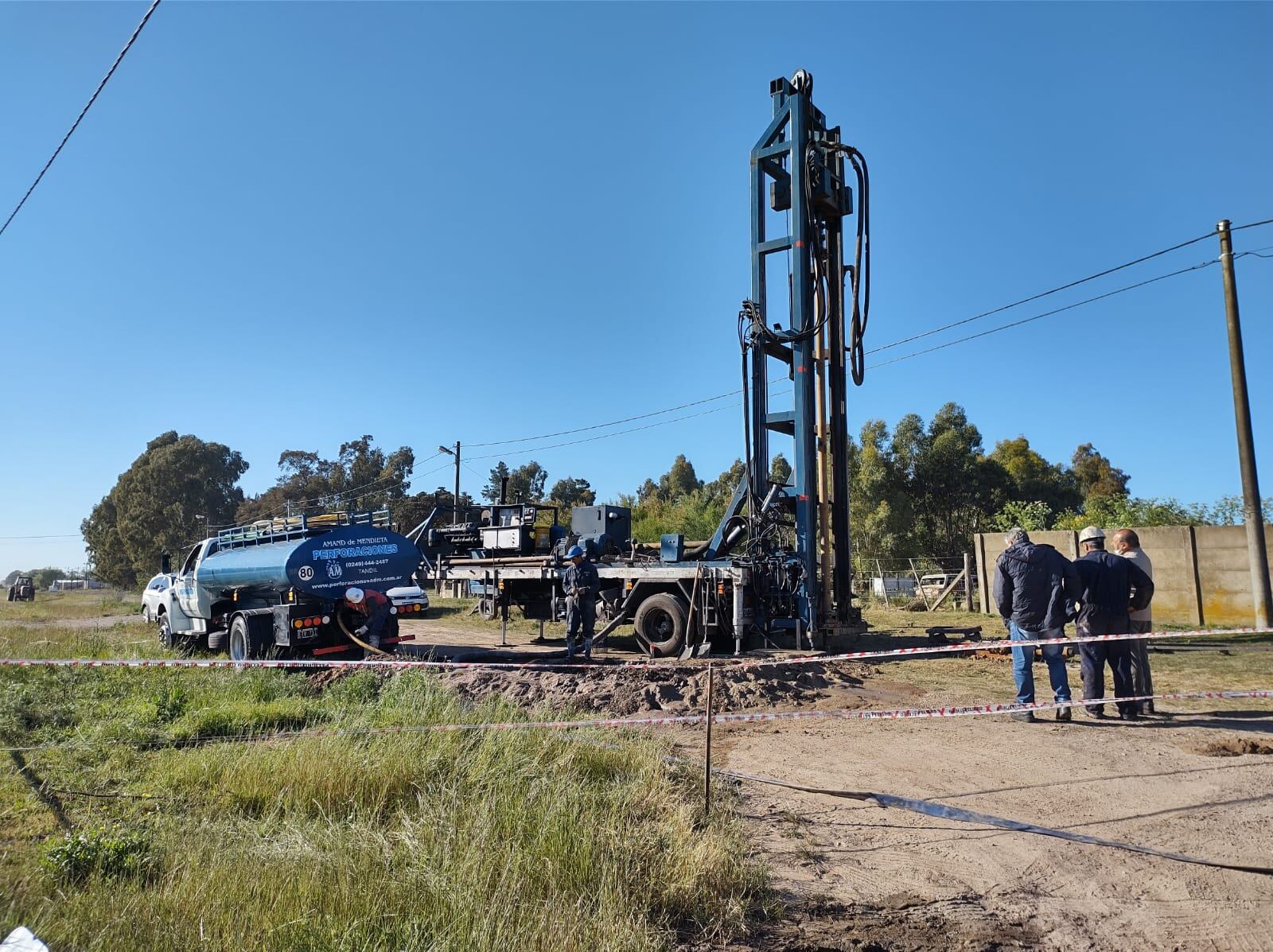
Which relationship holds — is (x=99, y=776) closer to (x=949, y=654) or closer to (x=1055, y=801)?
(x=1055, y=801)

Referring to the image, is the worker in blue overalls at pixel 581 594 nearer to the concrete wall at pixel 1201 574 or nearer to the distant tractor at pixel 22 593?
the concrete wall at pixel 1201 574

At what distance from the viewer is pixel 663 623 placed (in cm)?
1364

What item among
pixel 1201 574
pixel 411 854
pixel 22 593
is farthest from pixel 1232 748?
pixel 22 593

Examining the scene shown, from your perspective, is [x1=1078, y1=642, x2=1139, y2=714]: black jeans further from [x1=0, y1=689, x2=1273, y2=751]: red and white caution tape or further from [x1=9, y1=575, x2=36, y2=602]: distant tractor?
[x1=9, y1=575, x2=36, y2=602]: distant tractor

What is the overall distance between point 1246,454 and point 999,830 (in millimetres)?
14306

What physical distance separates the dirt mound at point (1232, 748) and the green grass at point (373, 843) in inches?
165

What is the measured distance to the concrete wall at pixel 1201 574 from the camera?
1630 centimetres

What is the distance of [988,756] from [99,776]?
261 inches

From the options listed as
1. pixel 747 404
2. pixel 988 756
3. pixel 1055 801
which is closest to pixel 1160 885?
pixel 1055 801

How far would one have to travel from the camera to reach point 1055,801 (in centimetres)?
537

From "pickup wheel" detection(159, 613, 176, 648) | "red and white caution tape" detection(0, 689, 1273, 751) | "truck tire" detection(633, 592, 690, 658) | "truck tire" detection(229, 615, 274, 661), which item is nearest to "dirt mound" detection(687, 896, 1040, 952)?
"red and white caution tape" detection(0, 689, 1273, 751)

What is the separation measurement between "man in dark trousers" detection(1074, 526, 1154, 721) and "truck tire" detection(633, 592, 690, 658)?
20.1 ft

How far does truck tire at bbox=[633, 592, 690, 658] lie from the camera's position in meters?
13.1

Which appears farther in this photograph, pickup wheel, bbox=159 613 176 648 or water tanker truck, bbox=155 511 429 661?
pickup wheel, bbox=159 613 176 648
